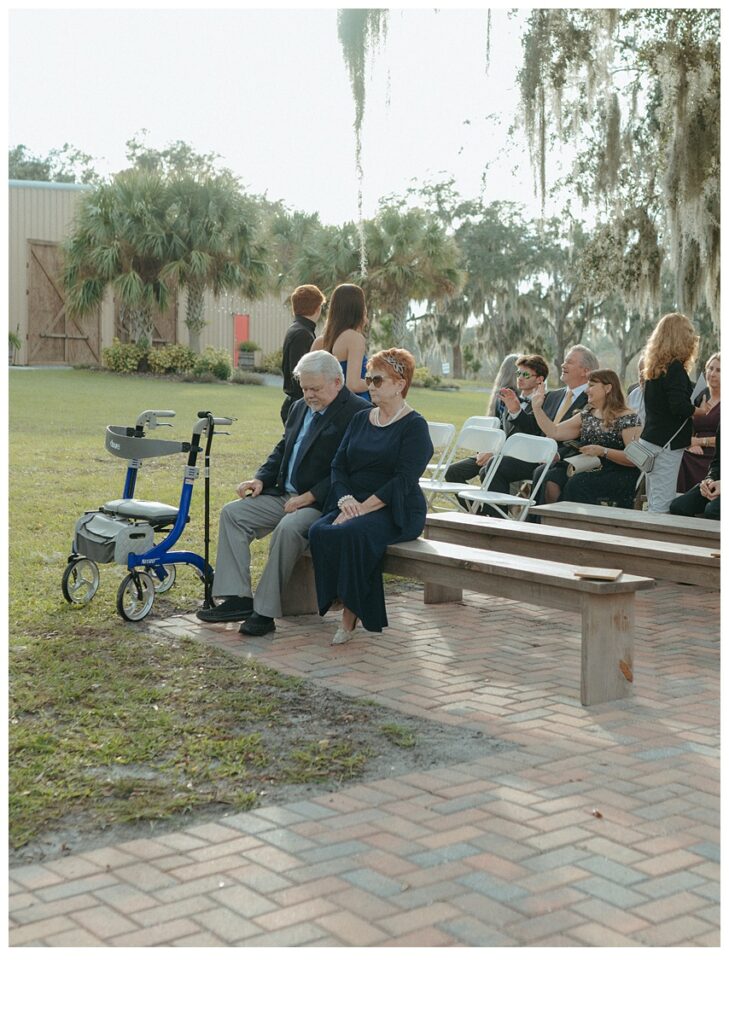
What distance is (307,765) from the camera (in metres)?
4.27

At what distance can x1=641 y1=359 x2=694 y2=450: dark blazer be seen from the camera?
A: 7902mm

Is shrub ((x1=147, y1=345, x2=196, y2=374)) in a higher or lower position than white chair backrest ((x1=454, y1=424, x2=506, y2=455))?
higher

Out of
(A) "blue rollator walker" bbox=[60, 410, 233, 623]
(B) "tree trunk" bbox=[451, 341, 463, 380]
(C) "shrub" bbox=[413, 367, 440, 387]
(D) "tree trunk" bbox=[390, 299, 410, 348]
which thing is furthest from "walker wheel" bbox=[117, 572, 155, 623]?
(B) "tree trunk" bbox=[451, 341, 463, 380]

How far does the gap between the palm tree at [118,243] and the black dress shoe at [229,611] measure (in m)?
24.1

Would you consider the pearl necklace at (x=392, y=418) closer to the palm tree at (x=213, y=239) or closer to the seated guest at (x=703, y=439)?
the seated guest at (x=703, y=439)

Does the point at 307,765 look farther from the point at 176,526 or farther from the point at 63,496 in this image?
the point at 63,496

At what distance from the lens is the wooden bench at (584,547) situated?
6039 mm

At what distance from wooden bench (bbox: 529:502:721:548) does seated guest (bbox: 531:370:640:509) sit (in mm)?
576

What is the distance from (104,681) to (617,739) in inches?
86.9

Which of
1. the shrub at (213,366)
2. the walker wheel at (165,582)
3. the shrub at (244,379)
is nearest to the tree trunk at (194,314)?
the shrub at (213,366)

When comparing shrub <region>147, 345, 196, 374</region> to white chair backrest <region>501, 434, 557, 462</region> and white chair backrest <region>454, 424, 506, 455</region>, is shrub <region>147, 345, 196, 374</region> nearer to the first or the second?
white chair backrest <region>454, 424, 506, 455</region>

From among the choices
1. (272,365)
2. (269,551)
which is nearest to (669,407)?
(269,551)

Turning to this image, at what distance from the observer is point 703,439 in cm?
855

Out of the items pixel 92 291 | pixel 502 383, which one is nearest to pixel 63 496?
pixel 502 383
